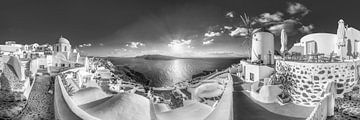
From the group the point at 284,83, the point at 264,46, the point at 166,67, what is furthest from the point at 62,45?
the point at 166,67

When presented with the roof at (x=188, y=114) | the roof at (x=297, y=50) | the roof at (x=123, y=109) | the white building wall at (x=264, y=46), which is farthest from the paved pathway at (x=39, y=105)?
the roof at (x=297, y=50)

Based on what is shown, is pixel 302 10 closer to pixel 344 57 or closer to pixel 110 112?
pixel 344 57

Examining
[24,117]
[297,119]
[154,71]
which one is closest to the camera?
[297,119]

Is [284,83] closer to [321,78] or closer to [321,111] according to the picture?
[321,78]

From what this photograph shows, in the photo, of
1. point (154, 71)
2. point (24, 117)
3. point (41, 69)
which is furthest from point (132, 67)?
point (24, 117)

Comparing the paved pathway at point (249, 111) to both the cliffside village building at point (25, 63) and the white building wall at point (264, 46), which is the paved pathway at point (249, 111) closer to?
the white building wall at point (264, 46)
